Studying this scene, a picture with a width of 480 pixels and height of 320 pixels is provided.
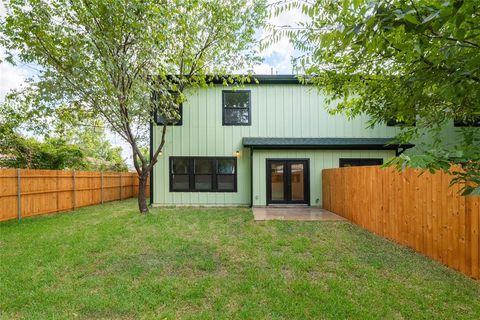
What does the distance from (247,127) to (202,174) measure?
264 centimetres

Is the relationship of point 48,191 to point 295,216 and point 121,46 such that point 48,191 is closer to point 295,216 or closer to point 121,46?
point 121,46

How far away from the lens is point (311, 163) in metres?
9.62

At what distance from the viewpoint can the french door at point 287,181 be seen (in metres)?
9.62

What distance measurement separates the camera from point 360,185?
6.54 meters

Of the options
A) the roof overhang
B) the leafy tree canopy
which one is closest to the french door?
the roof overhang

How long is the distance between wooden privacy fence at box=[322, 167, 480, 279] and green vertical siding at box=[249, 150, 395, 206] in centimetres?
240

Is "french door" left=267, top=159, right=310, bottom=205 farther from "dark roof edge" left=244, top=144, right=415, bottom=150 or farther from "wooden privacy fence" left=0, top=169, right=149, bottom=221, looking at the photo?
"wooden privacy fence" left=0, top=169, right=149, bottom=221

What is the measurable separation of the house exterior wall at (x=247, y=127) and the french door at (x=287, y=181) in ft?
3.13

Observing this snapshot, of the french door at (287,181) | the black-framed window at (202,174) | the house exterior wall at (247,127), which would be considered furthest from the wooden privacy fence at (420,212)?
the black-framed window at (202,174)

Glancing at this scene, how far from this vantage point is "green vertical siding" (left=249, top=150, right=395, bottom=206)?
31.5 ft

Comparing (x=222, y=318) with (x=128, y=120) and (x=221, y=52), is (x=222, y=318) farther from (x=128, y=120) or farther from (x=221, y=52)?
(x=221, y=52)

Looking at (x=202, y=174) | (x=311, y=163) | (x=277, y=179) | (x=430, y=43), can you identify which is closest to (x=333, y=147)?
(x=311, y=163)

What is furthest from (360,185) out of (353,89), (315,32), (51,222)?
(51,222)

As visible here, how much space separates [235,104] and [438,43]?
8689 mm
